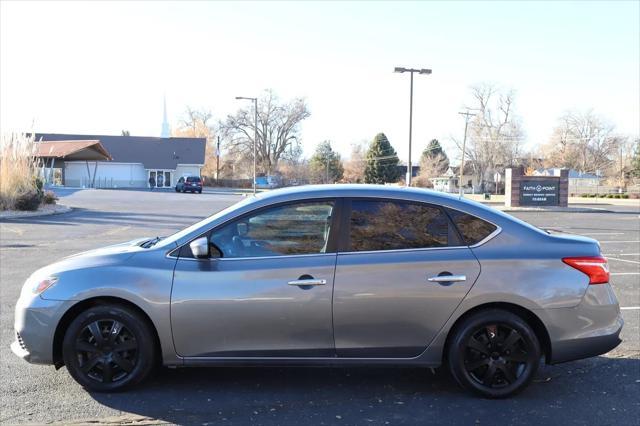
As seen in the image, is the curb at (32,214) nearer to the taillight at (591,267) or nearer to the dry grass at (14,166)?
the dry grass at (14,166)

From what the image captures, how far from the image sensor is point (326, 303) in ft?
13.6

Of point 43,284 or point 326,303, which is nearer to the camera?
point 326,303

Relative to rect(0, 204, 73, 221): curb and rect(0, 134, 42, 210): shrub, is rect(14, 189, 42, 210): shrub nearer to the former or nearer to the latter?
rect(0, 134, 42, 210): shrub

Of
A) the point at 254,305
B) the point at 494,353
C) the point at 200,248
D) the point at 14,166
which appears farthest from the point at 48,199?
the point at 494,353

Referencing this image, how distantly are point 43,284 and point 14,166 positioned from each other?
2059 centimetres

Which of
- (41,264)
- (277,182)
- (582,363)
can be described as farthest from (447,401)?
(277,182)

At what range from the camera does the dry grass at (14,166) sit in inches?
864

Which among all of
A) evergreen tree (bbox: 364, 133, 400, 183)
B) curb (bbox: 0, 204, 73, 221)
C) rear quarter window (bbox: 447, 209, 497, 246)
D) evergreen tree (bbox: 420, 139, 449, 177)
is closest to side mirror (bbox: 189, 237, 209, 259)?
rear quarter window (bbox: 447, 209, 497, 246)

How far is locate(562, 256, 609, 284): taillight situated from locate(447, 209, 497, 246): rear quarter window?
0.62m

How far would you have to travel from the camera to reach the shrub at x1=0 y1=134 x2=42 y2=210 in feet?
72.0

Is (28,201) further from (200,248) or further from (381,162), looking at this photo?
(381,162)

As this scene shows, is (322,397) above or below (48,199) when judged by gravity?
below

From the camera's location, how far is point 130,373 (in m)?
4.26

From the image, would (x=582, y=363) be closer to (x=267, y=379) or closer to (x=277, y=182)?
(x=267, y=379)
